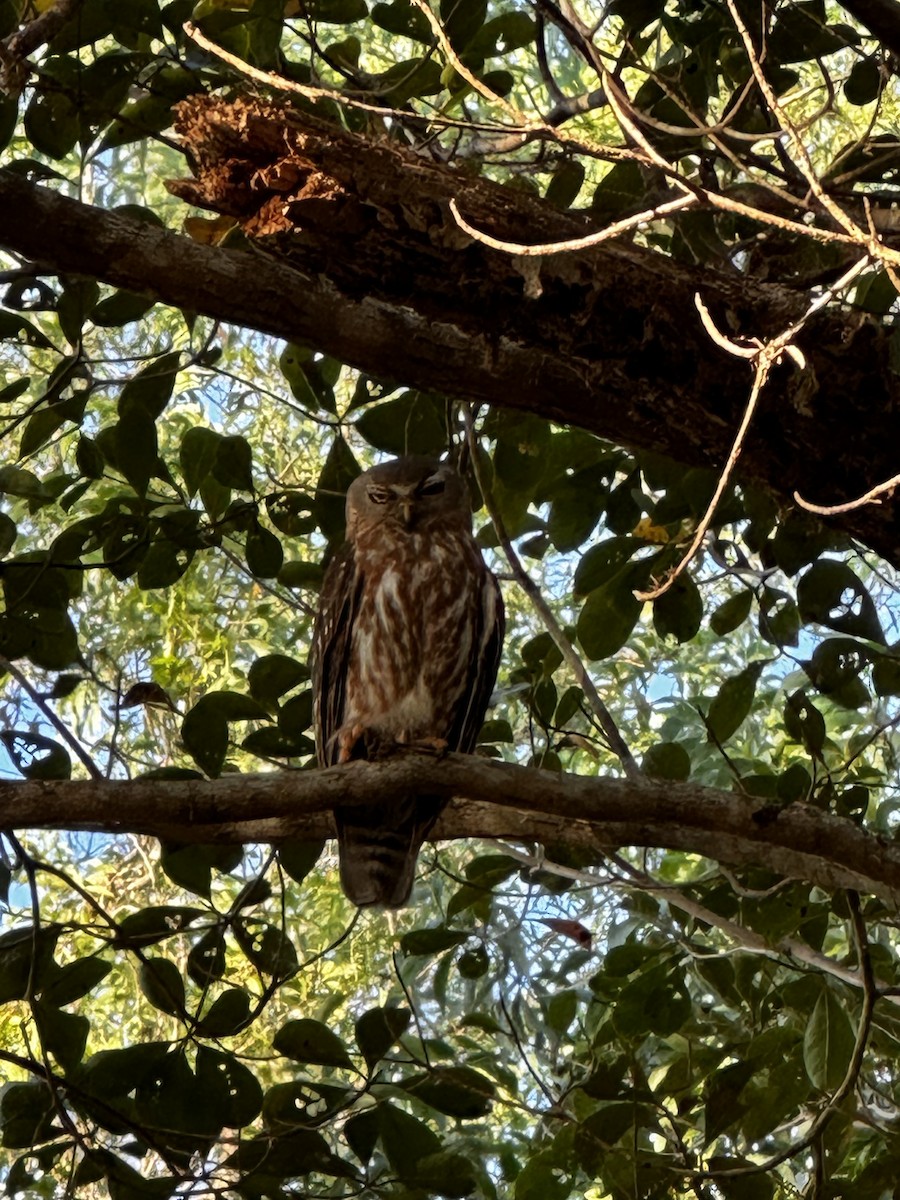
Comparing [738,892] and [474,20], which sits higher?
[474,20]

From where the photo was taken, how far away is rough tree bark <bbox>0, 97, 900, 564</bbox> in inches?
83.5

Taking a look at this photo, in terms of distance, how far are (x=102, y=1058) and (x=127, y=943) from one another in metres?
0.22

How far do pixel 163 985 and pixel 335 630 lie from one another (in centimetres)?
126

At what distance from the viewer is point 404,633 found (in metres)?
3.99

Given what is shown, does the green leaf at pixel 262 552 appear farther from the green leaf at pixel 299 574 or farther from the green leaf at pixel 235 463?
the green leaf at pixel 299 574

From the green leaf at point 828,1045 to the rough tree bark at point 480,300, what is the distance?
35.4 inches

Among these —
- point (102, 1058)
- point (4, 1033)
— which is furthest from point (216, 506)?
point (4, 1033)

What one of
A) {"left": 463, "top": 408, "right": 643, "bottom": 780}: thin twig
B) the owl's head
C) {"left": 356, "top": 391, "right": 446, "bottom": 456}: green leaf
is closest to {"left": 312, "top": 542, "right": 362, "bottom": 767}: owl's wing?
the owl's head

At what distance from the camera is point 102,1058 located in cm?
278

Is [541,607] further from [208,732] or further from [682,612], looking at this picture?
[208,732]

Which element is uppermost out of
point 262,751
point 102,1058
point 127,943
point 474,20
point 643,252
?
point 474,20

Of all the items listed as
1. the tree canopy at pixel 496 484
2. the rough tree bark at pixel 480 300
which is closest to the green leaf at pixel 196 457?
the tree canopy at pixel 496 484

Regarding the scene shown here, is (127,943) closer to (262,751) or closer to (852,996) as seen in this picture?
(262,751)

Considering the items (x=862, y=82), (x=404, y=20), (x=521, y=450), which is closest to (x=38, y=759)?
(x=521, y=450)
